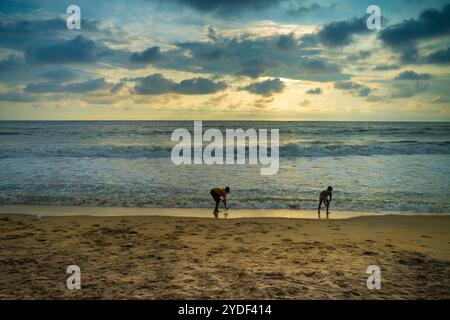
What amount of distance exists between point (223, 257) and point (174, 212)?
5.05 meters

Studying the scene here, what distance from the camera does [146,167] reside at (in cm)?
2083

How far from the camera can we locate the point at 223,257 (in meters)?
6.41

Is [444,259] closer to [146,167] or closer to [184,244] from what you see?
[184,244]

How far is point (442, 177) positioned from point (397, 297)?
14772 mm

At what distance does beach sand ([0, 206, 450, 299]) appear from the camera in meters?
4.88

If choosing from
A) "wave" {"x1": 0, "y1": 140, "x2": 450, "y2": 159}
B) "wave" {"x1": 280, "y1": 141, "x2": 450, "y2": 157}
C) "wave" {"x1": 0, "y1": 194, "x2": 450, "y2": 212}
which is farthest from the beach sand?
"wave" {"x1": 280, "y1": 141, "x2": 450, "y2": 157}

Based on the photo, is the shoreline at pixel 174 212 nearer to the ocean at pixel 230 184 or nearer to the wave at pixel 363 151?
the ocean at pixel 230 184

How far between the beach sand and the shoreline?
730mm

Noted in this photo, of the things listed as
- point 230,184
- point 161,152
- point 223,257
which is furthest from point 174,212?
point 161,152

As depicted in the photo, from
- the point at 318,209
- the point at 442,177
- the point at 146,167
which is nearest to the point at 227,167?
the point at 146,167

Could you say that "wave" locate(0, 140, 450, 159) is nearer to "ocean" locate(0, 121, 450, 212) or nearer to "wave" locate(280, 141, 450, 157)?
"wave" locate(280, 141, 450, 157)

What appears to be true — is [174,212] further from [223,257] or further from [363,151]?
[363,151]

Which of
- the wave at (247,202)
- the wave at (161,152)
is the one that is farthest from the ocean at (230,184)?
the wave at (161,152)

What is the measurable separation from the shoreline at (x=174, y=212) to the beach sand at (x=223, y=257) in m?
0.73
